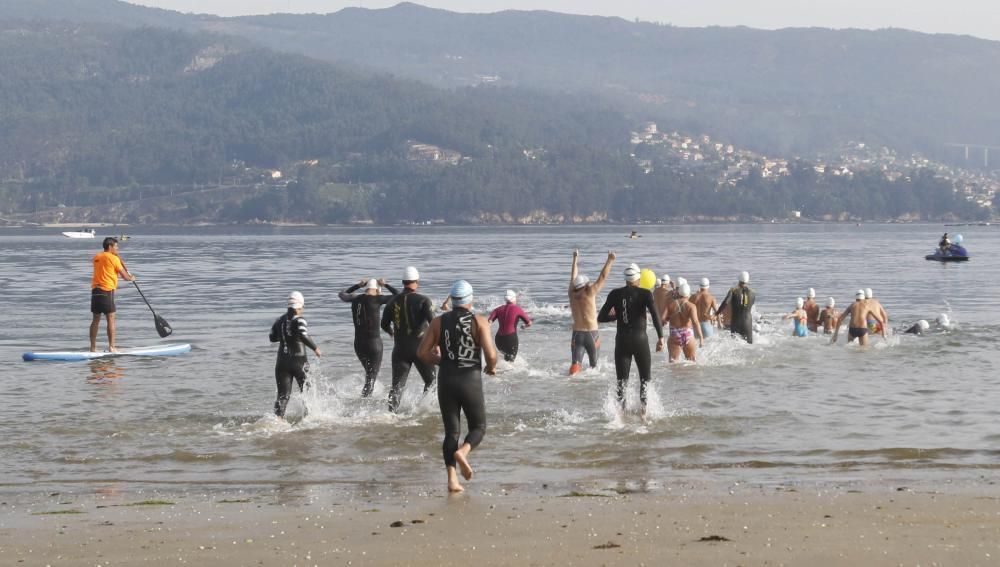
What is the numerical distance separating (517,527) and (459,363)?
5.76 ft

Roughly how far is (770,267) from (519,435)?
174ft

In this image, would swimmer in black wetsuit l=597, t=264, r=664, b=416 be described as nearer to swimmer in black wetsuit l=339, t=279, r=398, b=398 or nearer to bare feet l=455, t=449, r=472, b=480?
swimmer in black wetsuit l=339, t=279, r=398, b=398

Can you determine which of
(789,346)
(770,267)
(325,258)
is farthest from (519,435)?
(325,258)

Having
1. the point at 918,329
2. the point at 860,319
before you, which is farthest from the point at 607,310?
the point at 918,329

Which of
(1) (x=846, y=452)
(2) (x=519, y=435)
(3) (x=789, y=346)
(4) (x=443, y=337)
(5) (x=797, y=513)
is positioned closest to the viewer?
(5) (x=797, y=513)

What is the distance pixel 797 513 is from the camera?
32.9ft

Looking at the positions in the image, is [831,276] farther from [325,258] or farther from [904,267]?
[325,258]

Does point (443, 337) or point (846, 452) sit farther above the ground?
point (443, 337)

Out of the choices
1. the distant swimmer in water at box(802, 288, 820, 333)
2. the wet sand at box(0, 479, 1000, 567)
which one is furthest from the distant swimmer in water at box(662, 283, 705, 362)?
the wet sand at box(0, 479, 1000, 567)

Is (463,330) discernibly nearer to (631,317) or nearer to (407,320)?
(407,320)

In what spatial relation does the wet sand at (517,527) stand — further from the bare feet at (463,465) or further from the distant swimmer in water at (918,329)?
the distant swimmer in water at (918,329)

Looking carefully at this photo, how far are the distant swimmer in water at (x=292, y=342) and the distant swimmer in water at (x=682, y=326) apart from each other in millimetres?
6880

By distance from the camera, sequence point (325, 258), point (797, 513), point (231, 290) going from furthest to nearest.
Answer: point (325, 258) → point (231, 290) → point (797, 513)

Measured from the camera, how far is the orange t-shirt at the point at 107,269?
66.2ft
